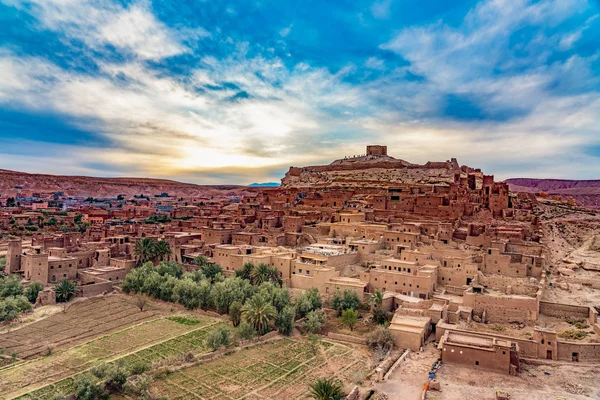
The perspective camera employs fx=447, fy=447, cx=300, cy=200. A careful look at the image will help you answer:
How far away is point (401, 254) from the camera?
2653cm

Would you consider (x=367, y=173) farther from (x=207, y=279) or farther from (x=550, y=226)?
(x=207, y=279)

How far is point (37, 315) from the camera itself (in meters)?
23.8

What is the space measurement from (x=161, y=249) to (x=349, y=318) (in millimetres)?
15537

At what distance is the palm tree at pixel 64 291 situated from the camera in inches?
1017

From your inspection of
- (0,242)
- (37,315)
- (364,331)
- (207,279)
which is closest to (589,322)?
(364,331)

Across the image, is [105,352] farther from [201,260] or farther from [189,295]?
[201,260]

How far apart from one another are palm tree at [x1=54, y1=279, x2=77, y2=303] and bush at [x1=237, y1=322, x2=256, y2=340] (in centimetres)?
1154

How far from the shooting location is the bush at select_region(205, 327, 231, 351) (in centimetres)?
Result: 1978

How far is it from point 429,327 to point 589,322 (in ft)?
23.7

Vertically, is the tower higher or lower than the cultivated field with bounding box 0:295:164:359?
higher

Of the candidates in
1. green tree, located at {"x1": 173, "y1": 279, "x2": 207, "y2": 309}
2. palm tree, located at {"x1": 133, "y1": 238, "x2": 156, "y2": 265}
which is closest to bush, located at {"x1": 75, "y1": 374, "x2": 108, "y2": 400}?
green tree, located at {"x1": 173, "y1": 279, "x2": 207, "y2": 309}

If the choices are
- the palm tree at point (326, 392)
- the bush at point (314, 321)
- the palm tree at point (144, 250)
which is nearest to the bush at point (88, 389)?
the palm tree at point (326, 392)

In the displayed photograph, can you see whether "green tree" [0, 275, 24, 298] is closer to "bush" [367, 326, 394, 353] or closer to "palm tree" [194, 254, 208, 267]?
"palm tree" [194, 254, 208, 267]

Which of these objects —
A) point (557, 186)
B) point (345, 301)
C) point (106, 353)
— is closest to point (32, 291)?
point (106, 353)
